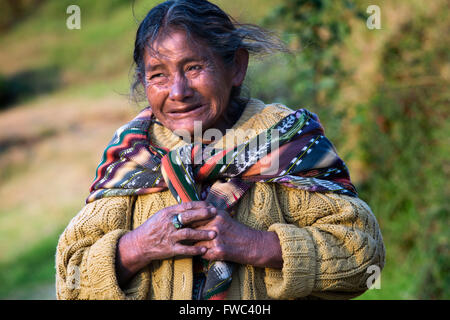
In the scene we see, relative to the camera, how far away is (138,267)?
2.18 meters

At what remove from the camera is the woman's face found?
7.36ft

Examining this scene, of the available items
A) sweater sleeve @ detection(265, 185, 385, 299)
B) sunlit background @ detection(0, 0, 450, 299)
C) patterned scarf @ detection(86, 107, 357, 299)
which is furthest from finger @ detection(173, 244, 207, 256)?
→ sunlit background @ detection(0, 0, 450, 299)

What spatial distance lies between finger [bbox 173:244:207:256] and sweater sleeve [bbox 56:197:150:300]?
211mm

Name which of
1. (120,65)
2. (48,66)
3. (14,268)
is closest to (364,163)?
(14,268)

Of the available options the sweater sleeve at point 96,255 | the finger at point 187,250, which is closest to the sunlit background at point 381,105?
the sweater sleeve at point 96,255

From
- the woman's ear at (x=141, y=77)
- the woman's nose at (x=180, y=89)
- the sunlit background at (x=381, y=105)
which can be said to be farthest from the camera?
the sunlit background at (x=381, y=105)

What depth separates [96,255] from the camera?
7.07 feet

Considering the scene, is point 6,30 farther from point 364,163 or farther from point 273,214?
point 273,214

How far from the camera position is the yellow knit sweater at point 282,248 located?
2.15 meters

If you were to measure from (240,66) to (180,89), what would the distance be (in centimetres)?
42

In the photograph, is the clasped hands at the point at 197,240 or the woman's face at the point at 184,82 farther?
the woman's face at the point at 184,82

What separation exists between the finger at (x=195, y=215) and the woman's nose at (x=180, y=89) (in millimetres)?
472

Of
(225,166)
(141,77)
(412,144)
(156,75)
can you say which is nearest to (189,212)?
(225,166)

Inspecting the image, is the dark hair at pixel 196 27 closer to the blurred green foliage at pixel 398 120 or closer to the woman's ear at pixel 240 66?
the woman's ear at pixel 240 66
